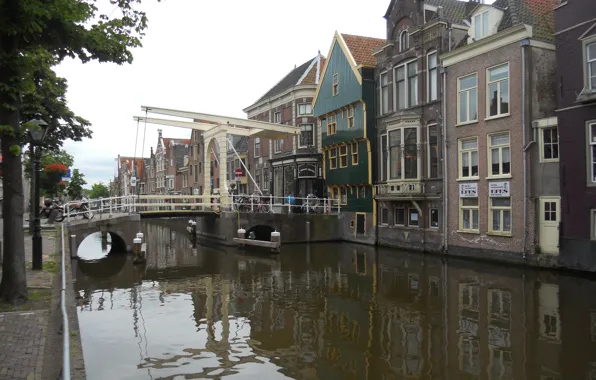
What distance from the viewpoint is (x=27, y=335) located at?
24.8 ft

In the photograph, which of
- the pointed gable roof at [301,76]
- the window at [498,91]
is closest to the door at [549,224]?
the window at [498,91]

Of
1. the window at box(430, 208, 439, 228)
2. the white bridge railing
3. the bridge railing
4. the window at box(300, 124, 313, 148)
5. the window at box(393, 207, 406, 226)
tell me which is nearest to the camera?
the window at box(430, 208, 439, 228)

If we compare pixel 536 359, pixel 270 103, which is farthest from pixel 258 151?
pixel 536 359

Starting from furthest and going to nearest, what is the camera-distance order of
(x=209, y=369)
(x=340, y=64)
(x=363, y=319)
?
(x=340, y=64) < (x=363, y=319) < (x=209, y=369)

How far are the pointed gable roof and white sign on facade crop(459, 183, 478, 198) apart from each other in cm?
1965

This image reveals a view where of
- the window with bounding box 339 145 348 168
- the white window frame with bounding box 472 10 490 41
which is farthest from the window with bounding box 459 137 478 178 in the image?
the window with bounding box 339 145 348 168

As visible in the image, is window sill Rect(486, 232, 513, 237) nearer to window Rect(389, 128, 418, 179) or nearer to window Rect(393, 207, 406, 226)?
window Rect(389, 128, 418, 179)

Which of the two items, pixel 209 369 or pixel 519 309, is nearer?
pixel 209 369

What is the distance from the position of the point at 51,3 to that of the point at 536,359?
10.8 metres

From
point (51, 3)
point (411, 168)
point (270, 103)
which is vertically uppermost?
point (270, 103)

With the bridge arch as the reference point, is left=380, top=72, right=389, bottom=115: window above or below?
above

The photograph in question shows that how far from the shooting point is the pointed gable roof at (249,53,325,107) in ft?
127

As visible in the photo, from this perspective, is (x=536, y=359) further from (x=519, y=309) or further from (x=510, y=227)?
(x=510, y=227)

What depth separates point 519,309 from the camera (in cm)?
1212
